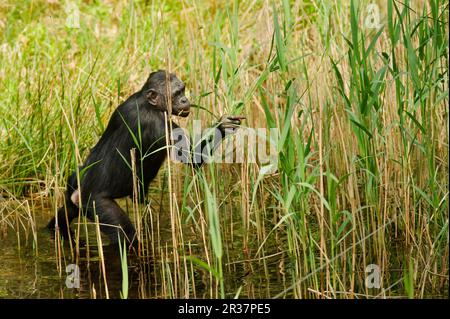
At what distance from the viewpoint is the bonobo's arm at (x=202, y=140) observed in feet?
18.0

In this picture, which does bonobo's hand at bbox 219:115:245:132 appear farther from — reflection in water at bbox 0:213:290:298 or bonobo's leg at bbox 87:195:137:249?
bonobo's leg at bbox 87:195:137:249

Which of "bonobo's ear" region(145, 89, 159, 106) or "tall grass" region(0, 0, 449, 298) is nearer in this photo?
"tall grass" region(0, 0, 449, 298)

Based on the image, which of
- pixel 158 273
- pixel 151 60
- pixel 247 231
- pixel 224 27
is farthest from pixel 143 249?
pixel 224 27

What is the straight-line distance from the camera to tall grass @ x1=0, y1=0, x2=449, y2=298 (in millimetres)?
4816

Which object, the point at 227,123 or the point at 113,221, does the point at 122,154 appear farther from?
the point at 227,123

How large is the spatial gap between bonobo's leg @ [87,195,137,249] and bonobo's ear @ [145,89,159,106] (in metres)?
0.86

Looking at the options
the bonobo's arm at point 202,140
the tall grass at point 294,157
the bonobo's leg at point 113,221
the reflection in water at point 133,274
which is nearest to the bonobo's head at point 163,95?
the tall grass at point 294,157

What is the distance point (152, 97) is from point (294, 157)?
180 centimetres

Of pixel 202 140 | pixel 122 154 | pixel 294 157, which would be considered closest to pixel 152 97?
pixel 122 154

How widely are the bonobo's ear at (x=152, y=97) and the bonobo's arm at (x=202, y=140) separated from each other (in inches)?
21.9

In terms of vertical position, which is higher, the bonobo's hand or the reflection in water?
the bonobo's hand

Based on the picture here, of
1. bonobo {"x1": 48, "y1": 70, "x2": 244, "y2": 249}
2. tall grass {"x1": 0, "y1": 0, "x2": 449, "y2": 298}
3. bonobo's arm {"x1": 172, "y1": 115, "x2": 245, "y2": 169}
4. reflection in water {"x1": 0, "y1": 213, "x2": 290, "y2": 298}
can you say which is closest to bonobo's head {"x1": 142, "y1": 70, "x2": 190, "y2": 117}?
bonobo {"x1": 48, "y1": 70, "x2": 244, "y2": 249}

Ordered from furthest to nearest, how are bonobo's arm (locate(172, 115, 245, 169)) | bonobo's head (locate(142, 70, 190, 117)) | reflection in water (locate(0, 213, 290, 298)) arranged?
bonobo's head (locate(142, 70, 190, 117)) < bonobo's arm (locate(172, 115, 245, 169)) < reflection in water (locate(0, 213, 290, 298))
